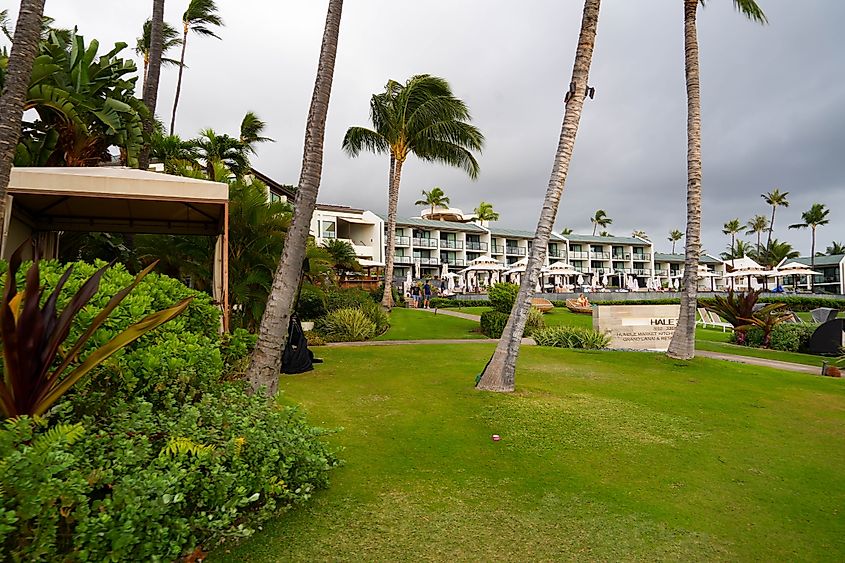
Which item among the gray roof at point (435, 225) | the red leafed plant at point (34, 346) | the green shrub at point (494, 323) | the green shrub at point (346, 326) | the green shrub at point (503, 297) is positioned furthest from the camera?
the gray roof at point (435, 225)

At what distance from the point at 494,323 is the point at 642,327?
6016mm

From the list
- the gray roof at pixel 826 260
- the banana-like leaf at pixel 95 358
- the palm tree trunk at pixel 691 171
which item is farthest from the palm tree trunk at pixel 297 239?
the gray roof at pixel 826 260

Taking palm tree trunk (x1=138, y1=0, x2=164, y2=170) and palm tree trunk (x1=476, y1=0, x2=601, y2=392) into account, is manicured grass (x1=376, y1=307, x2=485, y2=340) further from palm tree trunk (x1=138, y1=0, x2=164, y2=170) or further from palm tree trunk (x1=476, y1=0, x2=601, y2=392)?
palm tree trunk (x1=476, y1=0, x2=601, y2=392)

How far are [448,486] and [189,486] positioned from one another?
228 cm

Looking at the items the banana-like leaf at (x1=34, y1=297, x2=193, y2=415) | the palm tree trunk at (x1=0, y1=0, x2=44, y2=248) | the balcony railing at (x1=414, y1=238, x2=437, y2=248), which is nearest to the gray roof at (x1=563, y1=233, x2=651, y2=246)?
the balcony railing at (x1=414, y1=238, x2=437, y2=248)

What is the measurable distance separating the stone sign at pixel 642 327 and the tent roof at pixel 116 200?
1092 centimetres

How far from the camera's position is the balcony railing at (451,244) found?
221 ft

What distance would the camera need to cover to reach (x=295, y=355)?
31.5ft

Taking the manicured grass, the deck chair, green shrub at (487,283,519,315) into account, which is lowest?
the manicured grass

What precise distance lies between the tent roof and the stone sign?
1092cm

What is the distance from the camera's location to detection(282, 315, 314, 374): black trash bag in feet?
31.0

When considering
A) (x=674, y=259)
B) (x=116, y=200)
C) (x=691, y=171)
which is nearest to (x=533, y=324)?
(x=691, y=171)

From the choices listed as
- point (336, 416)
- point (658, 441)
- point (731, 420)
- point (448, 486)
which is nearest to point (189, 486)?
point (448, 486)

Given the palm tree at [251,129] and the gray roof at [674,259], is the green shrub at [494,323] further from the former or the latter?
the gray roof at [674,259]
